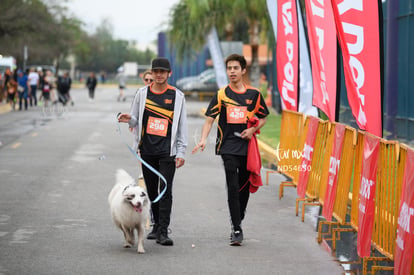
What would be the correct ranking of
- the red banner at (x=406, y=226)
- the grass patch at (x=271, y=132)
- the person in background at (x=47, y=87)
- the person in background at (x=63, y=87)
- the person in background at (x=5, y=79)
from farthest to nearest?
the person in background at (x=5, y=79), the person in background at (x=63, y=87), the person in background at (x=47, y=87), the grass patch at (x=271, y=132), the red banner at (x=406, y=226)

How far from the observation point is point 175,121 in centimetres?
816

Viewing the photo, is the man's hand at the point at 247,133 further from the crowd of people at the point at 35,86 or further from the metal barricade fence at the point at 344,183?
the crowd of people at the point at 35,86

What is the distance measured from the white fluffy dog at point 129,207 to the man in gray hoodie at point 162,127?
39 centimetres

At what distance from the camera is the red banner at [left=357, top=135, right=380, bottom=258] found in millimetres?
7422

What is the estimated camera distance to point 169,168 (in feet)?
27.0

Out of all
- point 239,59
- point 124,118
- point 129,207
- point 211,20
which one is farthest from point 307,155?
point 211,20

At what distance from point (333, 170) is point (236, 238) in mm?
1652

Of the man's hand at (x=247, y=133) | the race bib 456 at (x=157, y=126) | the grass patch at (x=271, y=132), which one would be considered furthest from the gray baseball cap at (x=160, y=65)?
the grass patch at (x=271, y=132)

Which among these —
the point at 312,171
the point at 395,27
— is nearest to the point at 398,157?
the point at 312,171

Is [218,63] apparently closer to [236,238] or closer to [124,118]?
[236,238]

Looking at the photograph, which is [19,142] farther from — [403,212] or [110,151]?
[403,212]

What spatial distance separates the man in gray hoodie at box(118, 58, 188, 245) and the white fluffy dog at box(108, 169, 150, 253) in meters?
0.39

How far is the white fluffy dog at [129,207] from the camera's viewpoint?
754cm

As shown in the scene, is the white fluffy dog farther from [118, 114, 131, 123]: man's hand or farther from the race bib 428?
the race bib 428
